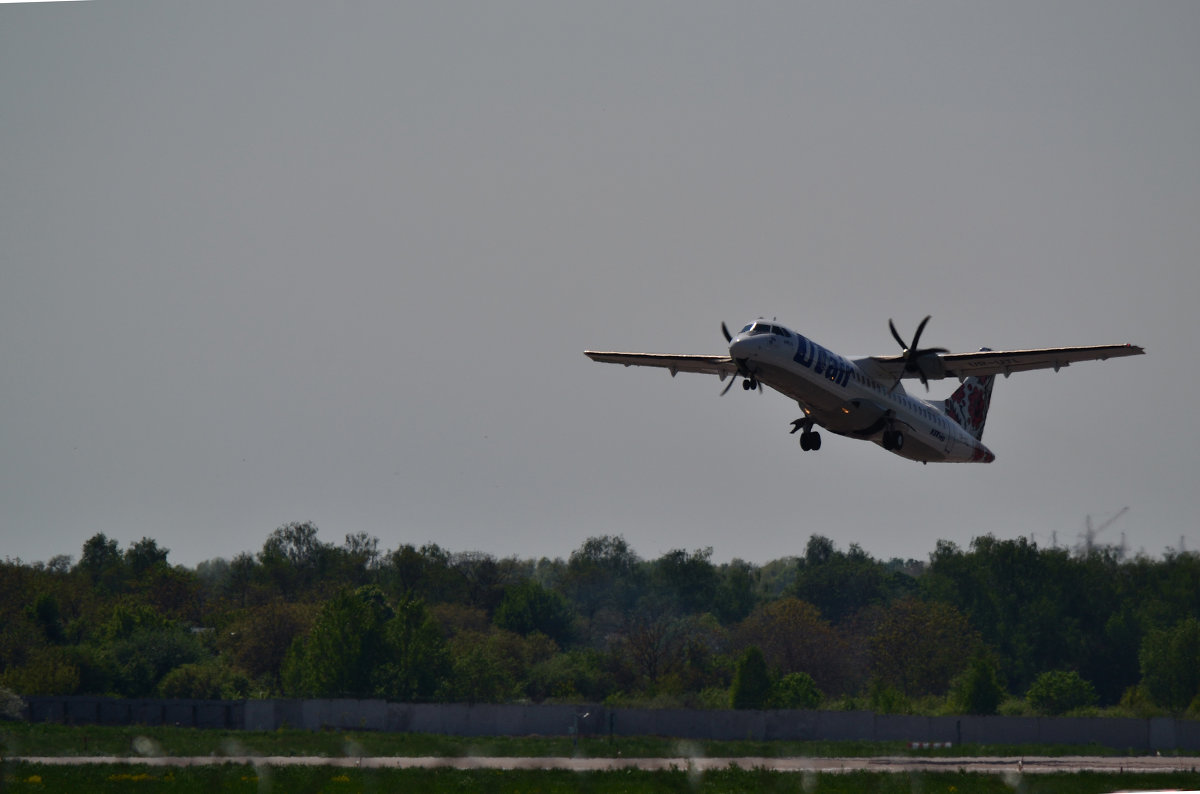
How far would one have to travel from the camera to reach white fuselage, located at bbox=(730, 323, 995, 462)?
3697 centimetres

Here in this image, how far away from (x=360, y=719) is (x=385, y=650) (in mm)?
15630

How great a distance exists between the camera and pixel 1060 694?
7000 centimetres

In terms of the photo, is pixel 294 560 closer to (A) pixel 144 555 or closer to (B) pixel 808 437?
(A) pixel 144 555

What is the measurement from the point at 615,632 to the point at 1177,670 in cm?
4300

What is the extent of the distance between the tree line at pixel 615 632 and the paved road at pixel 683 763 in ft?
65.6

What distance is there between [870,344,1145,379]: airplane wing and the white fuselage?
51cm

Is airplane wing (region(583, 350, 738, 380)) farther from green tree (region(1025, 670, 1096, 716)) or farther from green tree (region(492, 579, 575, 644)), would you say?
green tree (region(492, 579, 575, 644))

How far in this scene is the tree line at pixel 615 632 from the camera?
224 ft

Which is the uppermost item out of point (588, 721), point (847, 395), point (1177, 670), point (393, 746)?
point (847, 395)

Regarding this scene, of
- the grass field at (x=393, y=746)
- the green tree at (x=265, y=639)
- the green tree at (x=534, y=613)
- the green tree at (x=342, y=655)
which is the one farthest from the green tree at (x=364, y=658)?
the green tree at (x=534, y=613)

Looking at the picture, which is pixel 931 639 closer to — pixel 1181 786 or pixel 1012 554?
pixel 1012 554

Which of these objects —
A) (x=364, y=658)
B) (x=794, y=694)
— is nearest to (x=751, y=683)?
(x=794, y=694)

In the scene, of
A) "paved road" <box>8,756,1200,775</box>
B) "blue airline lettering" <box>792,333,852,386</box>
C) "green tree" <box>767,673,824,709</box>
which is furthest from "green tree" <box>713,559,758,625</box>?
"blue airline lettering" <box>792,333,852,386</box>

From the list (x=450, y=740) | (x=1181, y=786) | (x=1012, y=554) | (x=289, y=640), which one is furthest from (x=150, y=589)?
(x=1181, y=786)
